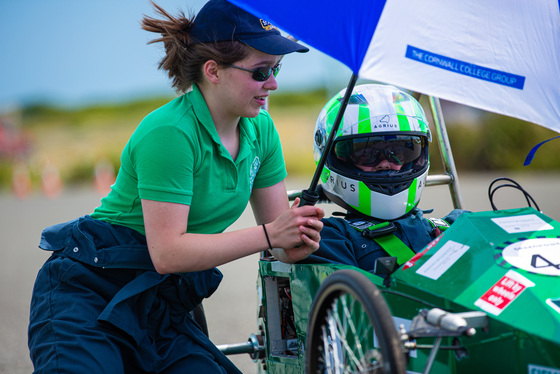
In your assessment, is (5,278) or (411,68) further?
(5,278)

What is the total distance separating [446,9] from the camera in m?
2.15

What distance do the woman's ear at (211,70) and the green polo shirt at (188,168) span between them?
0.10m

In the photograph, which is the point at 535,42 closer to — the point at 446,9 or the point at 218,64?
the point at 446,9

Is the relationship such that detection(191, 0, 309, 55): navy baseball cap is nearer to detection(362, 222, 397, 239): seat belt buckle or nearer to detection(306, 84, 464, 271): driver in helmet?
detection(306, 84, 464, 271): driver in helmet

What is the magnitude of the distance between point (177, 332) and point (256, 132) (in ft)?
2.90

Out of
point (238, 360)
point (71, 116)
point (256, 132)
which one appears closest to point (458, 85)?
point (256, 132)

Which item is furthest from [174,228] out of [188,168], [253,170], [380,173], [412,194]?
[412,194]

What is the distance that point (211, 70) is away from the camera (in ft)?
8.33

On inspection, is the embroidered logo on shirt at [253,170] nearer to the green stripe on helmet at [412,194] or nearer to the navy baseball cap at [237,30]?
the navy baseball cap at [237,30]

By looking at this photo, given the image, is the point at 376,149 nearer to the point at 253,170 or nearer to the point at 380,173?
the point at 380,173

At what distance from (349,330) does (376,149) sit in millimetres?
1028

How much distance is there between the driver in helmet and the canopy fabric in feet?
2.93

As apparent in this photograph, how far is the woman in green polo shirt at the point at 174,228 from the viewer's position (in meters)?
2.40

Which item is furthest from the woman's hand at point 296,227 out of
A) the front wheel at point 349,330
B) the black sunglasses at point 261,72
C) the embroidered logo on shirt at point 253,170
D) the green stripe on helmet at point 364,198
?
the green stripe on helmet at point 364,198
